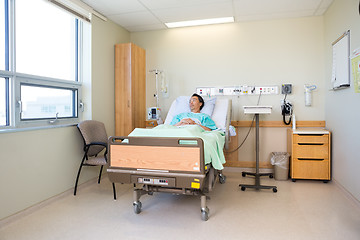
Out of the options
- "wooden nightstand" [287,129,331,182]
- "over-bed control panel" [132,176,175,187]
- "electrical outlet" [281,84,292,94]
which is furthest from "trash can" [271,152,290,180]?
"over-bed control panel" [132,176,175,187]

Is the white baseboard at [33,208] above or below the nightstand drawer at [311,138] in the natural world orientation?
below

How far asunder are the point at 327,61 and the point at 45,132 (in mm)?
3925

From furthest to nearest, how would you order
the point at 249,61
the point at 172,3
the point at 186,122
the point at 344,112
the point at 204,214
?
the point at 249,61 < the point at 172,3 < the point at 186,122 < the point at 344,112 < the point at 204,214

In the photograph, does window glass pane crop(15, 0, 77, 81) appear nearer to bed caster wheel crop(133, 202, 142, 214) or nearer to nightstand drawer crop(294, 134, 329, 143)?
bed caster wheel crop(133, 202, 142, 214)

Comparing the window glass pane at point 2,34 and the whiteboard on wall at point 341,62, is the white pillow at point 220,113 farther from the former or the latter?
the window glass pane at point 2,34

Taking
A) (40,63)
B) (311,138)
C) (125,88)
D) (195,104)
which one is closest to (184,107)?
(195,104)

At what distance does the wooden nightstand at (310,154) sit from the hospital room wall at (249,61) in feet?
1.65

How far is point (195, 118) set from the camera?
3.45m

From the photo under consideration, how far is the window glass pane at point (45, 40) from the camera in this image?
2.66 m

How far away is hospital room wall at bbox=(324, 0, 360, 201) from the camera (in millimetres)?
2768

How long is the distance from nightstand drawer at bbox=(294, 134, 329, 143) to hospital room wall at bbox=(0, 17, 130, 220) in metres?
2.80

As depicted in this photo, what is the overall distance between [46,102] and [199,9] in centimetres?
241

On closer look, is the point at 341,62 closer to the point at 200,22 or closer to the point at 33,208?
the point at 200,22

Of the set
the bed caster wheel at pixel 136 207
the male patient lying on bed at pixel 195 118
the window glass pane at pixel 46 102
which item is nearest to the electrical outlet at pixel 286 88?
the male patient lying on bed at pixel 195 118
